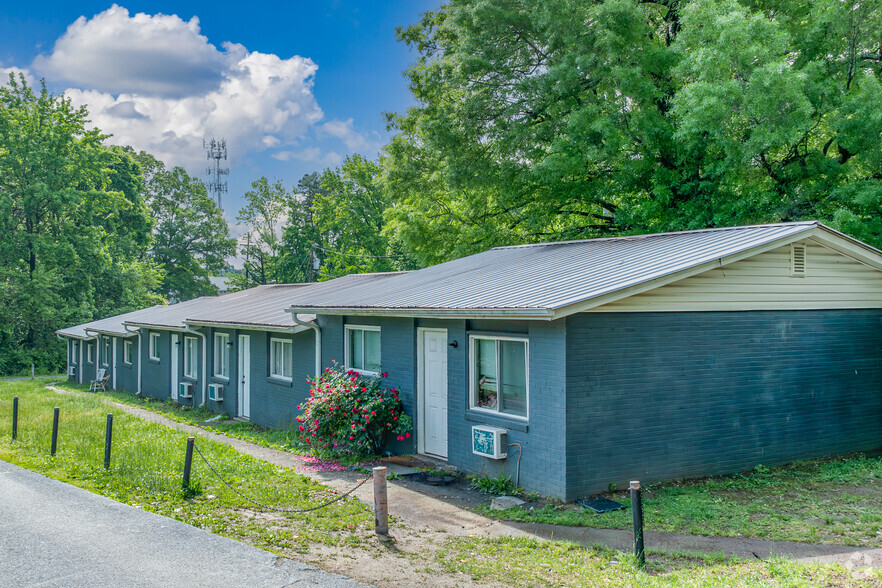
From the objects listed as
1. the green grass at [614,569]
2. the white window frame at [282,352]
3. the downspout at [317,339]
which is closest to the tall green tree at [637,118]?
the white window frame at [282,352]

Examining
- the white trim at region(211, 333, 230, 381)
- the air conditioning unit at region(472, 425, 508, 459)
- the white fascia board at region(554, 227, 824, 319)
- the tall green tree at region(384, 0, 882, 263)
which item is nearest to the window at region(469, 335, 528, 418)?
the air conditioning unit at region(472, 425, 508, 459)

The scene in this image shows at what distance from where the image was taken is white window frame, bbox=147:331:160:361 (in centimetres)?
2352

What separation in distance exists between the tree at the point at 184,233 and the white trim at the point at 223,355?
40389 mm

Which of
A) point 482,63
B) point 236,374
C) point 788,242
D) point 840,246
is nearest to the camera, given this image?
point 788,242

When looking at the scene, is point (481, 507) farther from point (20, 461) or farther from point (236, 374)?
point (236, 374)

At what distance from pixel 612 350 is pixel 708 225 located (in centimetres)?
1057

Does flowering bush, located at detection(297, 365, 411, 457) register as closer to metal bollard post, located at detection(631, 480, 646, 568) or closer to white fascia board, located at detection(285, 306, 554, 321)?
white fascia board, located at detection(285, 306, 554, 321)

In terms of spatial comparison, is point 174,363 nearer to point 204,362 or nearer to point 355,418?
point 204,362

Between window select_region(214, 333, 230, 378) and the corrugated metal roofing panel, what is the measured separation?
5.07 meters

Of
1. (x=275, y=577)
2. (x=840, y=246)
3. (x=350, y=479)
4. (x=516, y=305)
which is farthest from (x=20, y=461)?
(x=840, y=246)

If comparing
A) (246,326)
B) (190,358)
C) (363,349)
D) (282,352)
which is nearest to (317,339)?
(363,349)

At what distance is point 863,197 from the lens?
1492cm

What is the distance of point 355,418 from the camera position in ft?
39.3

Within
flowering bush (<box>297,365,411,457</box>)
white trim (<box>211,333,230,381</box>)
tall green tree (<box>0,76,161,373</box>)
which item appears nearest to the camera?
flowering bush (<box>297,365,411,457</box>)
